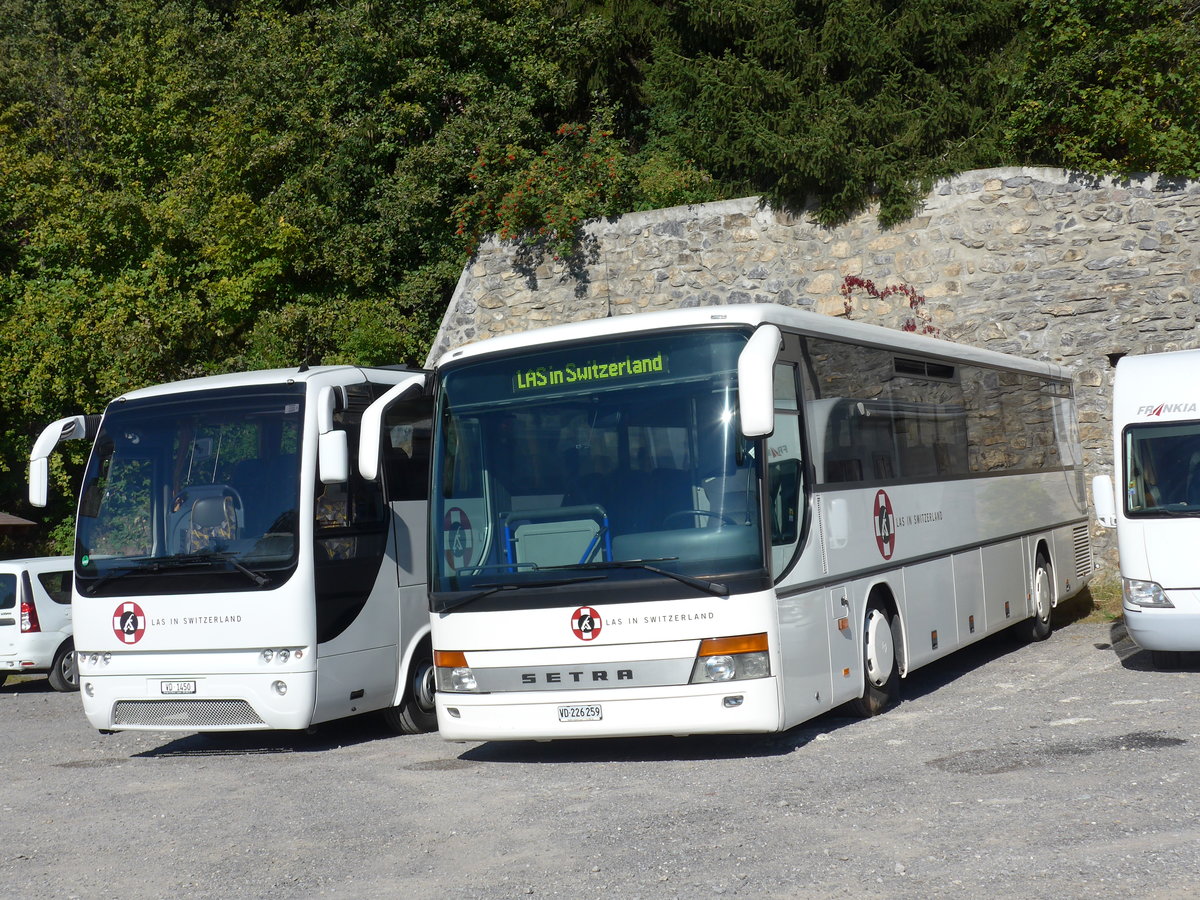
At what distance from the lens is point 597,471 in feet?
27.0

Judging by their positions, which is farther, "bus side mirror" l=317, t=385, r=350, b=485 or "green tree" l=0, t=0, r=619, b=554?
"green tree" l=0, t=0, r=619, b=554

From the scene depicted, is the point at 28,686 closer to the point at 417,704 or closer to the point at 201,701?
the point at 417,704

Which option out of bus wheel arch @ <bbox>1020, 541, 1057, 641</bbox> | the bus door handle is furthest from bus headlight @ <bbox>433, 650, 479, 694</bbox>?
bus wheel arch @ <bbox>1020, 541, 1057, 641</bbox>

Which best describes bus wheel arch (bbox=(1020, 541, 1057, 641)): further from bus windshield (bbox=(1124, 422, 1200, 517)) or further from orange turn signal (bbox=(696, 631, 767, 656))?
orange turn signal (bbox=(696, 631, 767, 656))

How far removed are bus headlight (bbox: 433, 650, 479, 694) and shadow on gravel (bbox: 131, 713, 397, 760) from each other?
2010 millimetres

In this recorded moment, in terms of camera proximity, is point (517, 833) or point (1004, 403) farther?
point (1004, 403)

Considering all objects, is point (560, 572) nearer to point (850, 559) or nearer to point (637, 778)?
point (637, 778)

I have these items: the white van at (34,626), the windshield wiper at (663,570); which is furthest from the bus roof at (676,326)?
the white van at (34,626)

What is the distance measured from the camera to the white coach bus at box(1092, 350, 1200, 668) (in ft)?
34.8

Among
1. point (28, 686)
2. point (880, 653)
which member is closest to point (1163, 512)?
point (880, 653)

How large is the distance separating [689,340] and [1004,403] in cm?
619

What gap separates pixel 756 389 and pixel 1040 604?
7.66 metres

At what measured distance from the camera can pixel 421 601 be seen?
10.9 m

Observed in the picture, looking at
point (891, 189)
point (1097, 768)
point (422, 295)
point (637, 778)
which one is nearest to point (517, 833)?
point (637, 778)
